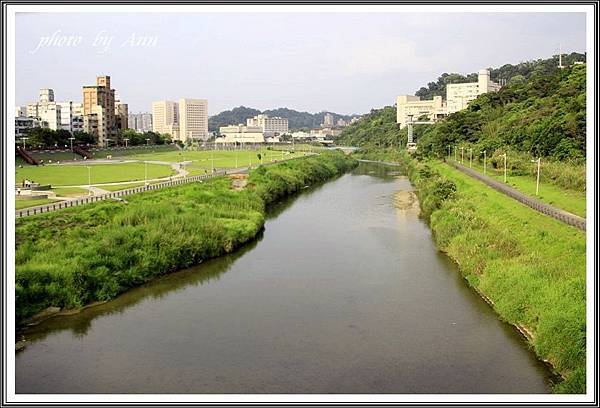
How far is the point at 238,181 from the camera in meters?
32.1

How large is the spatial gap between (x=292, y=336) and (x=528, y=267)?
4.78m

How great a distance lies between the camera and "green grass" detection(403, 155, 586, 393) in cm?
939

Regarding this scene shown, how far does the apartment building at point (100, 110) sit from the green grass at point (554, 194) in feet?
148

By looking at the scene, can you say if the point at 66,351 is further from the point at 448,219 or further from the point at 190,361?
the point at 448,219

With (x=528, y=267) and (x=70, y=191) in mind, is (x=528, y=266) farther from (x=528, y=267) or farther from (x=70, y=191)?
(x=70, y=191)

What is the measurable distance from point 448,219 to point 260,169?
17109mm

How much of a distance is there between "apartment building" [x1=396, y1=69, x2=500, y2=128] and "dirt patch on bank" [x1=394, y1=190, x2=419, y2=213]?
49.8 m

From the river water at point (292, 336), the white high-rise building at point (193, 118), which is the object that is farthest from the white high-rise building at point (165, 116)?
the river water at point (292, 336)

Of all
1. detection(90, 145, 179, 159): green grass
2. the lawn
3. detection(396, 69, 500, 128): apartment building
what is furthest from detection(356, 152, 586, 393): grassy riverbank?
detection(396, 69, 500, 128): apartment building

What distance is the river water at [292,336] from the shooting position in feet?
30.7

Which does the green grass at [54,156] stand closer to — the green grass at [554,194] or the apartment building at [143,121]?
the green grass at [554,194]

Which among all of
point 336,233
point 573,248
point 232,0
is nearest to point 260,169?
point 336,233

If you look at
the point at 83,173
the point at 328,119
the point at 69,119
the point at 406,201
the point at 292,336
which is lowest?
the point at 292,336

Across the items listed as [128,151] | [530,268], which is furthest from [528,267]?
[128,151]
